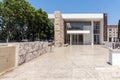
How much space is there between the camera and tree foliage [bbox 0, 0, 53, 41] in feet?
125

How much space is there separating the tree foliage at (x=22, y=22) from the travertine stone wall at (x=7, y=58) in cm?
2736

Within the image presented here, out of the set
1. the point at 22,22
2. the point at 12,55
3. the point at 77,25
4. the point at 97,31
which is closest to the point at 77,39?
the point at 77,25

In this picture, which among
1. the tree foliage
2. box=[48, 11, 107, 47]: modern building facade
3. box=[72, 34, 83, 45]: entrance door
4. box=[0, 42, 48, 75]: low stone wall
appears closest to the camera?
box=[0, 42, 48, 75]: low stone wall

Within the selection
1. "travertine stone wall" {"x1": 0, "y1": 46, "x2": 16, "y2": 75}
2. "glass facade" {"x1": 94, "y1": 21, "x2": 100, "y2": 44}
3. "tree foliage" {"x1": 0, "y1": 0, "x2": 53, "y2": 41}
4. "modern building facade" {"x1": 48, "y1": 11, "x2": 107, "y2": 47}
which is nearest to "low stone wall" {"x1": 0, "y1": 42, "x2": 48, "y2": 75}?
"travertine stone wall" {"x1": 0, "y1": 46, "x2": 16, "y2": 75}

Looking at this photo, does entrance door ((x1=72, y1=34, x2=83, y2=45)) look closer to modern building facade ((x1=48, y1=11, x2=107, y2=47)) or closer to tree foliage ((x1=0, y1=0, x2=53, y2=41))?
modern building facade ((x1=48, y1=11, x2=107, y2=47))

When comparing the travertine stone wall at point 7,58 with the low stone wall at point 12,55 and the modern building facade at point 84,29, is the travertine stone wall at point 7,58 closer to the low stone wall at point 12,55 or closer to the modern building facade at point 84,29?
the low stone wall at point 12,55

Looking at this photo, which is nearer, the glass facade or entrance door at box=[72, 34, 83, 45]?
the glass facade

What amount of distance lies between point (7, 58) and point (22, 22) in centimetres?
3055

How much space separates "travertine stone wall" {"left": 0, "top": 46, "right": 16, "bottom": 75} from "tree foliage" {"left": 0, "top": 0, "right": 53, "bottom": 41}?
27.4 metres

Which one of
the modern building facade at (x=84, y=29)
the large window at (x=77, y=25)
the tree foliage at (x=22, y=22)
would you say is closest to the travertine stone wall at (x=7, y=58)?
the tree foliage at (x=22, y=22)

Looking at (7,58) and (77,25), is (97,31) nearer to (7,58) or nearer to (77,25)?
(77,25)

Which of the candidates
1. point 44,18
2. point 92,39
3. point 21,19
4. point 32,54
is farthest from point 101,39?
point 32,54

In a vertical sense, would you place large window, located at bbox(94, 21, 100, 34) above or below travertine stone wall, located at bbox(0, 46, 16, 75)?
above

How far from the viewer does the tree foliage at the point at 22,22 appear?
125 feet
